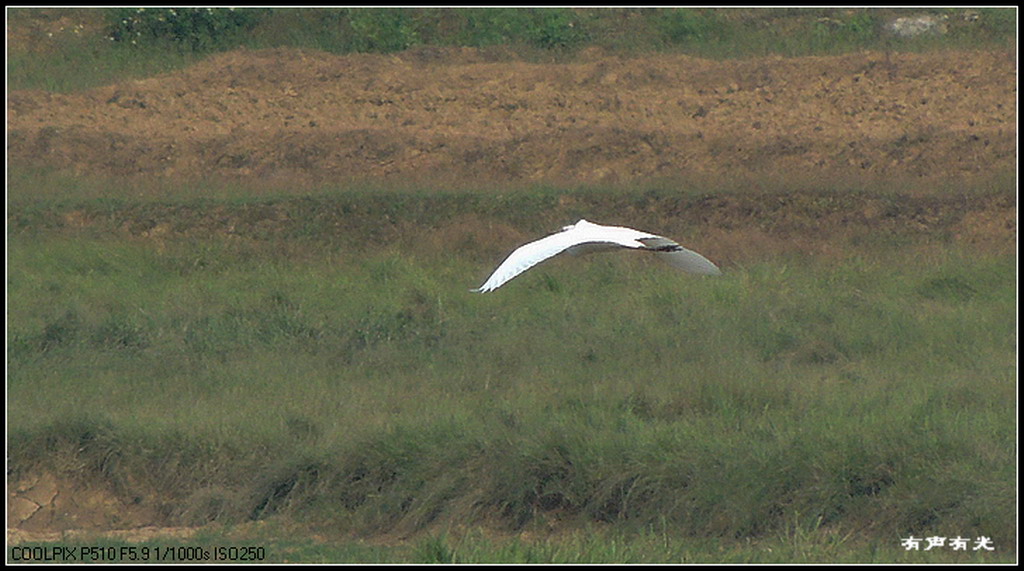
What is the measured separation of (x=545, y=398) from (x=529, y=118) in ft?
25.4

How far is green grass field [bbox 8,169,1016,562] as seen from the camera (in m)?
5.98

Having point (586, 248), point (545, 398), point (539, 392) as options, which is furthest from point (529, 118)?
point (586, 248)

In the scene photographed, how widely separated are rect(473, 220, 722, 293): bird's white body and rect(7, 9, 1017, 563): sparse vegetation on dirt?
3.04ft

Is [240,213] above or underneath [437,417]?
underneath

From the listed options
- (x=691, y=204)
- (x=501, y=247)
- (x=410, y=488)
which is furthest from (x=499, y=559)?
(x=691, y=204)

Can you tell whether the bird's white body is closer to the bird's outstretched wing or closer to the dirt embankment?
the bird's outstretched wing

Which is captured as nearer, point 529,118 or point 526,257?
point 526,257

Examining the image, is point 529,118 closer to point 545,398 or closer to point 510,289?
point 510,289

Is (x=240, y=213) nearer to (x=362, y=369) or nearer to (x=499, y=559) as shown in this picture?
(x=362, y=369)

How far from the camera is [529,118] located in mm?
14539

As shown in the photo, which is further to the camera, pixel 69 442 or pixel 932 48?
pixel 932 48

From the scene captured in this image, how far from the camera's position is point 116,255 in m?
11.4

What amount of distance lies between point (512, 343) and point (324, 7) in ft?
30.1

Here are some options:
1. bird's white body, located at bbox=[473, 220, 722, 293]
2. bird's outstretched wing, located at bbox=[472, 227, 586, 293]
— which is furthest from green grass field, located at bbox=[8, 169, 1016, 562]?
bird's outstretched wing, located at bbox=[472, 227, 586, 293]
